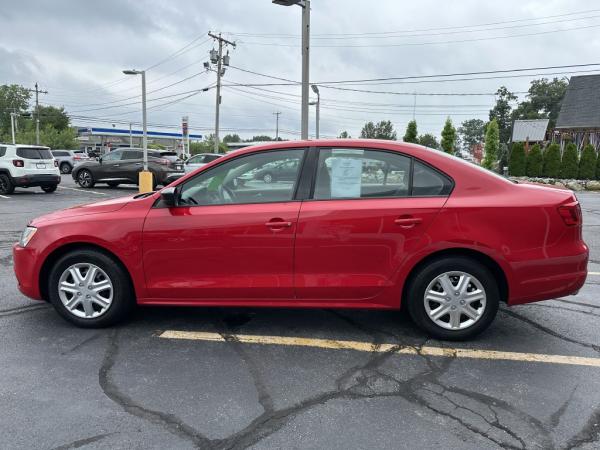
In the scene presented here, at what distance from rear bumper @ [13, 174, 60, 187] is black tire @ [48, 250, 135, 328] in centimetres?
1382

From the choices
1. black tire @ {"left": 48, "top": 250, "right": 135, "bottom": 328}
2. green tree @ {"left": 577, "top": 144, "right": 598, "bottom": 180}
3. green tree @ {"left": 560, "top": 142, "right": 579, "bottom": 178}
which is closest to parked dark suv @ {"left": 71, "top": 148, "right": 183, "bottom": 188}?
black tire @ {"left": 48, "top": 250, "right": 135, "bottom": 328}

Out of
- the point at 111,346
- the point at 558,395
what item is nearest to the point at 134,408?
the point at 111,346

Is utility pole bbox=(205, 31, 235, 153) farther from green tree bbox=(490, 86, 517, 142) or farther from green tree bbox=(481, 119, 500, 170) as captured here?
green tree bbox=(490, 86, 517, 142)

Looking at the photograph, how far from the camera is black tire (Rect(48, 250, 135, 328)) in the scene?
12.8 feet

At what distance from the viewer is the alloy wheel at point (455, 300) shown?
11.9ft

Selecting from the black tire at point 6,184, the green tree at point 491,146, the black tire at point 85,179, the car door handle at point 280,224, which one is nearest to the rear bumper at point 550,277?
the car door handle at point 280,224

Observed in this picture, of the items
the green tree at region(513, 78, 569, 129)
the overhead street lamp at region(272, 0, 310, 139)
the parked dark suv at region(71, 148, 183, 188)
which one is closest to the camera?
the overhead street lamp at region(272, 0, 310, 139)

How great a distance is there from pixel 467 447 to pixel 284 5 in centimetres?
1280

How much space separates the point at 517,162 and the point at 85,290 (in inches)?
1210

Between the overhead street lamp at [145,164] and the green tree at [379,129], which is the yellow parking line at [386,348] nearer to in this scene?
the overhead street lamp at [145,164]

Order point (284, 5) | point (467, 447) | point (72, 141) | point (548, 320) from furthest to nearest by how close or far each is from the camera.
→ point (72, 141)
point (284, 5)
point (548, 320)
point (467, 447)

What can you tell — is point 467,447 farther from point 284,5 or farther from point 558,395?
point 284,5

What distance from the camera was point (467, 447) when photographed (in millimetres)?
2465

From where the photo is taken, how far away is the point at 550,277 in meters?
3.61
